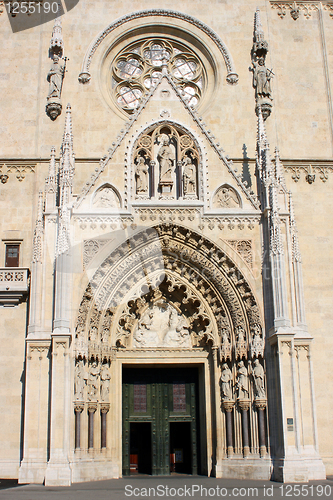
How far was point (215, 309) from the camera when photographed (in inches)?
669

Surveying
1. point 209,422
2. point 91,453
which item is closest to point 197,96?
point 209,422

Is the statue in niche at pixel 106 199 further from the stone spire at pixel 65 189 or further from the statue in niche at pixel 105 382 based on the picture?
the statue in niche at pixel 105 382

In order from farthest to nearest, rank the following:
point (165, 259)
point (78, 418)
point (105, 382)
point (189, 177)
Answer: point (189, 177) < point (165, 259) < point (105, 382) < point (78, 418)

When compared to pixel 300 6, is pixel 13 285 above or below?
below

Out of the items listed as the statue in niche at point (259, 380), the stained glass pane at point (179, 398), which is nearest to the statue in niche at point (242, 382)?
the statue in niche at point (259, 380)

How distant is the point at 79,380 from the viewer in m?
15.6

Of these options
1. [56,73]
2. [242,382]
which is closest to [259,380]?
[242,382]

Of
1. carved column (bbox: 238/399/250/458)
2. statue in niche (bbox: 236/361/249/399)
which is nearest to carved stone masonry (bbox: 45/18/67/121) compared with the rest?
statue in niche (bbox: 236/361/249/399)

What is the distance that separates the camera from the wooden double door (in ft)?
55.3

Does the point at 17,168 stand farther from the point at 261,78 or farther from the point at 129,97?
the point at 261,78

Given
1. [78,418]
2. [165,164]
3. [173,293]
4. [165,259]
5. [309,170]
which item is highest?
[309,170]

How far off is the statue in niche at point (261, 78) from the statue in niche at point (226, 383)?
9.31 meters

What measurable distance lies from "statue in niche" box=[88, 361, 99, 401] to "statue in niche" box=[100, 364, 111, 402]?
203 millimetres

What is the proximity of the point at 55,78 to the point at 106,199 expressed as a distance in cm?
540
